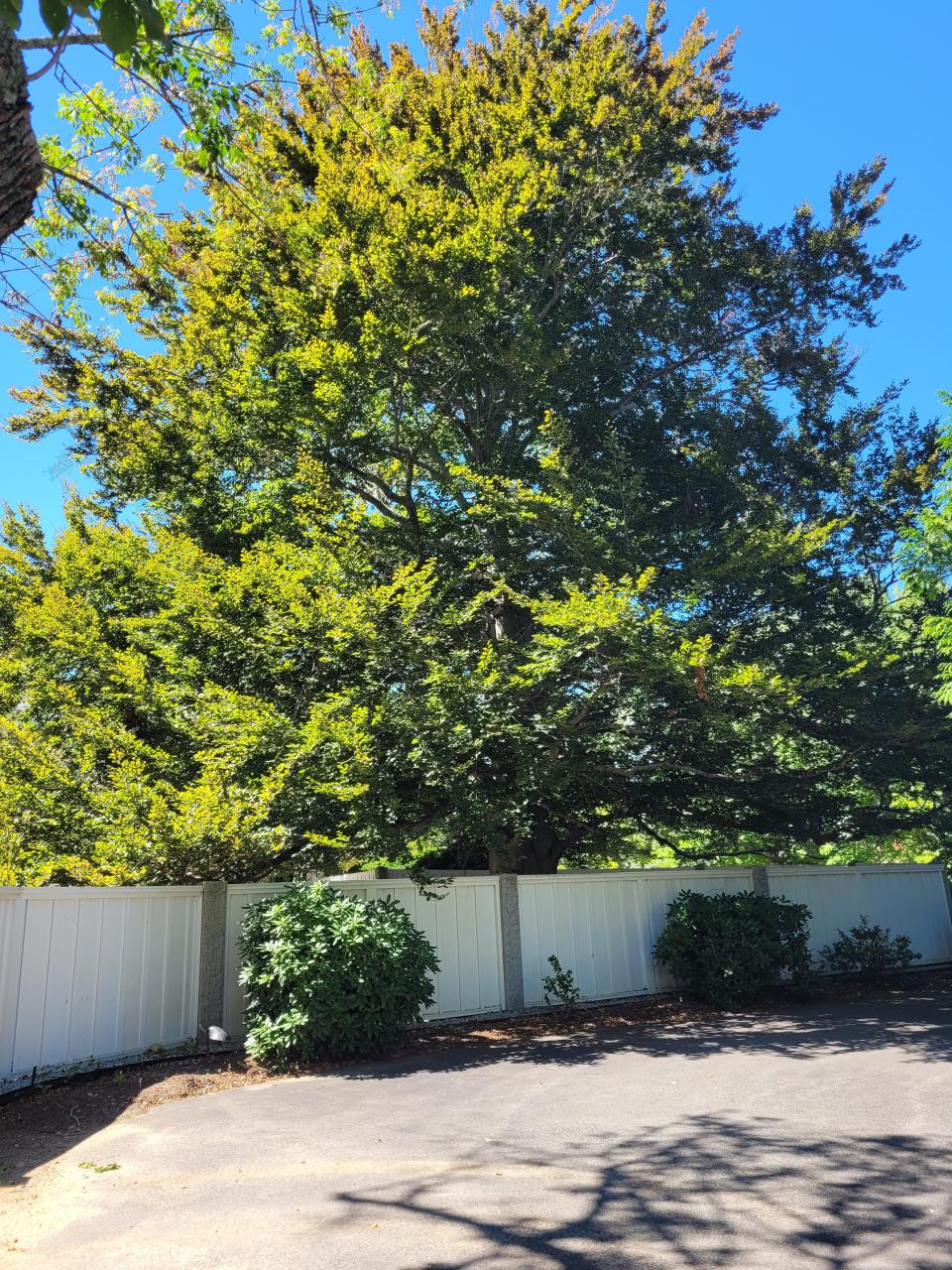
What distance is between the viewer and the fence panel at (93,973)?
6.86 m

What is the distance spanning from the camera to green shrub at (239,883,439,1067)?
7.82 meters

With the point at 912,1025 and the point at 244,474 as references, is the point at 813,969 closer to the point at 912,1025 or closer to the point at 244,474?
the point at 912,1025

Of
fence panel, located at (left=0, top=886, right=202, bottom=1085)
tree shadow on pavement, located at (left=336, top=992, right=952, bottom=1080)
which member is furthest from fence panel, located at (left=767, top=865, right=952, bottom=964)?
fence panel, located at (left=0, top=886, right=202, bottom=1085)

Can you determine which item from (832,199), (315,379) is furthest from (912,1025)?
(832,199)

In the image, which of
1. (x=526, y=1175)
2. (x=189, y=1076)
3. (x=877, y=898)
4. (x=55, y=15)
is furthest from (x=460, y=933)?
(x=55, y=15)

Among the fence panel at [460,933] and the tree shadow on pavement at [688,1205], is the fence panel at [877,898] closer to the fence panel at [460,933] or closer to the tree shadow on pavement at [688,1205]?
the fence panel at [460,933]

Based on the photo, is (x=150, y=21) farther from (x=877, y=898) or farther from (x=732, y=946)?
(x=877, y=898)

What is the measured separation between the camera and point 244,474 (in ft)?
48.6

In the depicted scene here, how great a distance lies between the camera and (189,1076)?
7.55 m

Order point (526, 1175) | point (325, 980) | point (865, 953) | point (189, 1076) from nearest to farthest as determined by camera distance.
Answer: point (526, 1175), point (189, 1076), point (325, 980), point (865, 953)

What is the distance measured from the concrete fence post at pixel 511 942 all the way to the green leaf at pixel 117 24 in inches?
381

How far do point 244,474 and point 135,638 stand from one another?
11.5ft

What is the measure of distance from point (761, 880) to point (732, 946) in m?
2.47

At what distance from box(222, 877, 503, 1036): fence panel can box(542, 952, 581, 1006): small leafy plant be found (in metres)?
0.66
